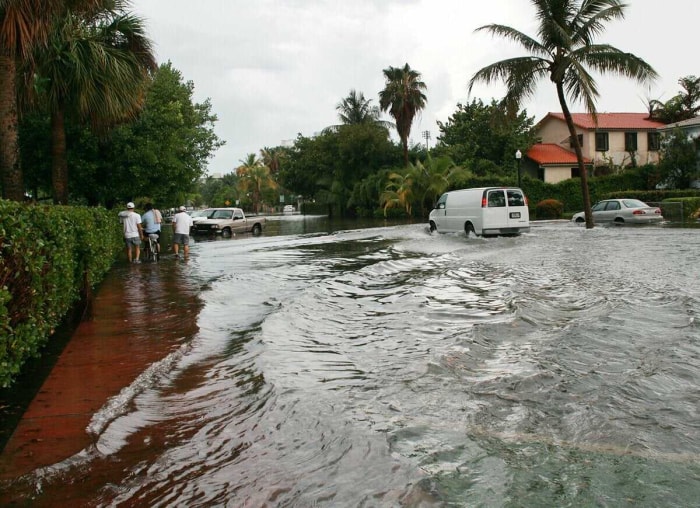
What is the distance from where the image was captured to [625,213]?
26.8 m

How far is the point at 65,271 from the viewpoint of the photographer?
753 cm

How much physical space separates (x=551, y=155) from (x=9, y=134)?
1767 inches

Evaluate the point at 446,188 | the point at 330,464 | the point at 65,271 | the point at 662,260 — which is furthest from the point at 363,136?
the point at 330,464

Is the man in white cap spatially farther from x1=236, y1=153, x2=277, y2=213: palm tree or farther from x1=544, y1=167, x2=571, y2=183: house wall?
x1=236, y1=153, x2=277, y2=213: palm tree

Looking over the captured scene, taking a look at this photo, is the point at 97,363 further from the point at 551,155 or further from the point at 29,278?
the point at 551,155

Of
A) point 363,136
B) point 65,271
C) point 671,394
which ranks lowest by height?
point 671,394

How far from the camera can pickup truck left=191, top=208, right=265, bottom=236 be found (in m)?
33.3

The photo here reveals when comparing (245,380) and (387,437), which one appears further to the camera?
(245,380)

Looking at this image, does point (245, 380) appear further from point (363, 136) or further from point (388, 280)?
point (363, 136)

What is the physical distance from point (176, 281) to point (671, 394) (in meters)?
10.4

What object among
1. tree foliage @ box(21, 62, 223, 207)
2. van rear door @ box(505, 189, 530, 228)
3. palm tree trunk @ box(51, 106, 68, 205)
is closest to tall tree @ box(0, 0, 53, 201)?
palm tree trunk @ box(51, 106, 68, 205)

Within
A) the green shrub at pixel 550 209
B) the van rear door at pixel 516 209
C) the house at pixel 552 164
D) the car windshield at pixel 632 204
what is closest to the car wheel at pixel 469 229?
the van rear door at pixel 516 209

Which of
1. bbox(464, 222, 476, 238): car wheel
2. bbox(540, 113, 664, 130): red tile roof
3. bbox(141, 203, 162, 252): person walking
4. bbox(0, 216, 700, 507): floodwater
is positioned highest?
bbox(540, 113, 664, 130): red tile roof

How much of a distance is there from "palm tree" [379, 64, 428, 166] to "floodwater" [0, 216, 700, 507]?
4254 cm
